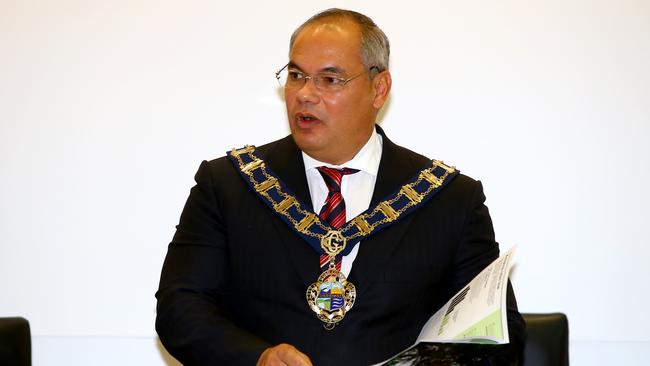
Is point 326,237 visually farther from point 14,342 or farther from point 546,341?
point 14,342

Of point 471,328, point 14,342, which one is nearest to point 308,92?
point 471,328

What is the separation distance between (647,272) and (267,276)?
4.76 feet

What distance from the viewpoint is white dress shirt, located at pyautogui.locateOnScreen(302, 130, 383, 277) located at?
264cm

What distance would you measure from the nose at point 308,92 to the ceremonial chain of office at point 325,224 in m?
0.27

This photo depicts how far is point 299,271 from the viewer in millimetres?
2477

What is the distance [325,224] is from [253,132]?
0.83 m

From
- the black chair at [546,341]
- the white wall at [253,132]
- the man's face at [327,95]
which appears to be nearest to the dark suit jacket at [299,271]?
the man's face at [327,95]

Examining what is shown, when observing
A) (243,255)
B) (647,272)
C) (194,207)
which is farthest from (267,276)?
(647,272)

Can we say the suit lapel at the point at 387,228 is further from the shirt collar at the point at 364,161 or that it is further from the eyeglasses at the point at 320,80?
the eyeglasses at the point at 320,80

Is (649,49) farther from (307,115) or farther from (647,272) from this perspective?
(307,115)

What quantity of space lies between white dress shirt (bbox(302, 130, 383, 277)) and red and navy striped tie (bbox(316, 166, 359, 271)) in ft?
0.07

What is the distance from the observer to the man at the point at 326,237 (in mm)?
2428

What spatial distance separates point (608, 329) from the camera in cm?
321

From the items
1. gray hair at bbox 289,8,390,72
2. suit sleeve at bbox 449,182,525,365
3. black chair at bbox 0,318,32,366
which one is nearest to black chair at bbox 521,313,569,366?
suit sleeve at bbox 449,182,525,365
